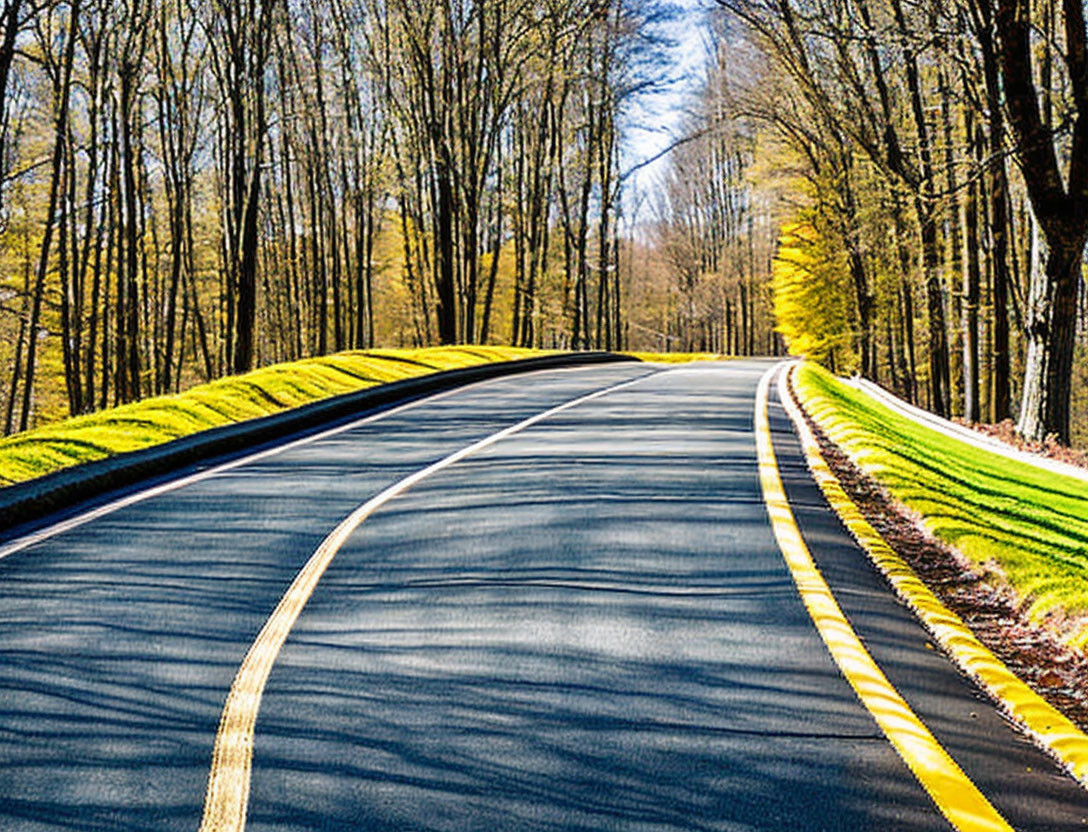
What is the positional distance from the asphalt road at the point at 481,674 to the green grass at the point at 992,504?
2.73 ft

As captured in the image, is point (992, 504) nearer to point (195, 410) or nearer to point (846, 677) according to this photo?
point (846, 677)

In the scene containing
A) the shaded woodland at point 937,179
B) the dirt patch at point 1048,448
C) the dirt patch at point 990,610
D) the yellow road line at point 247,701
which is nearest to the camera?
the yellow road line at point 247,701

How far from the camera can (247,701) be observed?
3.97 meters

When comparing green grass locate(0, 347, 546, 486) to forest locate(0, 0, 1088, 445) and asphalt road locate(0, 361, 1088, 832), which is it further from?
forest locate(0, 0, 1088, 445)

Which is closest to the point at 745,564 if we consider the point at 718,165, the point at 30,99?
the point at 30,99

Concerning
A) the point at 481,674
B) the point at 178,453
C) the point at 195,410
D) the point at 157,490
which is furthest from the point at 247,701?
the point at 195,410

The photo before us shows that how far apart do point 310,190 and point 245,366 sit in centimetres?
1872

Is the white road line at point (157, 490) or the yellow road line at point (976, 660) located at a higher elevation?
the white road line at point (157, 490)

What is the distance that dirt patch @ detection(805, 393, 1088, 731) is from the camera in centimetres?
449

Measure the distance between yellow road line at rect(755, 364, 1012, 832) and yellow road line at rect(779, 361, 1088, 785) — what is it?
0.41 meters

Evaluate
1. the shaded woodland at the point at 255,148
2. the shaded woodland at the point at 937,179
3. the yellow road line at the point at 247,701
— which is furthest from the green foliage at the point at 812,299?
the yellow road line at the point at 247,701

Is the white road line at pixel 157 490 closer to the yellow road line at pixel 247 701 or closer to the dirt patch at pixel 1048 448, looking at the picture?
the yellow road line at pixel 247 701

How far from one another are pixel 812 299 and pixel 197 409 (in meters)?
39.1

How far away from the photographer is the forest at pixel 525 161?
52.0 feet
